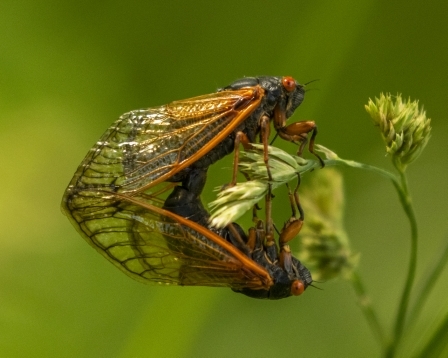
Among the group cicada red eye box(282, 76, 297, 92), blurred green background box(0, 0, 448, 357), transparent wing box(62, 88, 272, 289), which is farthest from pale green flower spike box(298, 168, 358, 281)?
blurred green background box(0, 0, 448, 357)

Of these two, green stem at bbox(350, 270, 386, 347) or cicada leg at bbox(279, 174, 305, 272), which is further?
cicada leg at bbox(279, 174, 305, 272)

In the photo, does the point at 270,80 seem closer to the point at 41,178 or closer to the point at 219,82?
the point at 219,82

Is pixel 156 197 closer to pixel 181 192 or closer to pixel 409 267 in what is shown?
pixel 181 192

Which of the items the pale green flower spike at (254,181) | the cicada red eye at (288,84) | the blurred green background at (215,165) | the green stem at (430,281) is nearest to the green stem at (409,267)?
the green stem at (430,281)

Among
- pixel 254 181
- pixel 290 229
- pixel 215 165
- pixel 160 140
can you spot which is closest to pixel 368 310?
pixel 290 229

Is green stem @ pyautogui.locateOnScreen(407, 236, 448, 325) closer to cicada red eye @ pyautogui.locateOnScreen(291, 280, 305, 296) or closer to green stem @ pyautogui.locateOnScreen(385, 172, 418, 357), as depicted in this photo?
green stem @ pyautogui.locateOnScreen(385, 172, 418, 357)

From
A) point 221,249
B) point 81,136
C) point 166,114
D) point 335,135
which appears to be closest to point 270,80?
point 166,114
